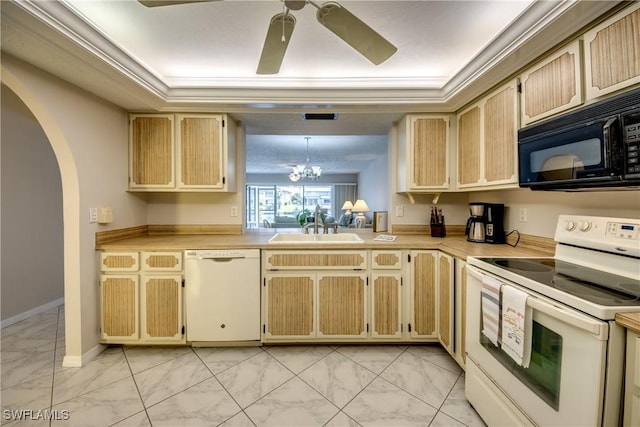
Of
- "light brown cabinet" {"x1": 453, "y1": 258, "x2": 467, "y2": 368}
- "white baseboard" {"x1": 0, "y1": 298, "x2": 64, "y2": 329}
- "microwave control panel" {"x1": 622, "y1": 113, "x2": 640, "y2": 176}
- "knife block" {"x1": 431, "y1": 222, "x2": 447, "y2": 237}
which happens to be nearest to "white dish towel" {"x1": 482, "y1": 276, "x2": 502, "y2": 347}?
"light brown cabinet" {"x1": 453, "y1": 258, "x2": 467, "y2": 368}

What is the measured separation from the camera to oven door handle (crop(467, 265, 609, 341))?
0.87 meters

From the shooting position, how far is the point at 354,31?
4.05 ft

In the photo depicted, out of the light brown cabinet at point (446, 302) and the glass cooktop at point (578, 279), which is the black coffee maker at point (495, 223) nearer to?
the light brown cabinet at point (446, 302)

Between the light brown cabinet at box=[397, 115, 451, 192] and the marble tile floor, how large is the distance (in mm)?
1455

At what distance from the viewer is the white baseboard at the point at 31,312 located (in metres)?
2.64

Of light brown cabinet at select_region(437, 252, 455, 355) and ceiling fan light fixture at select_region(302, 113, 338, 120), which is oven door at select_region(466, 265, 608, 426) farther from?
ceiling fan light fixture at select_region(302, 113, 338, 120)

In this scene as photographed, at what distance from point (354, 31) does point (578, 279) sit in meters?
1.52

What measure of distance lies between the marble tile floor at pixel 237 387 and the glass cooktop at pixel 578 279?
913 millimetres

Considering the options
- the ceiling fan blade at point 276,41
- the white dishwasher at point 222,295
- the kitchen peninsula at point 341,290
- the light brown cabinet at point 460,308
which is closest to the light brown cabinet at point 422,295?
the kitchen peninsula at point 341,290

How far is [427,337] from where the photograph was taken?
7.22ft

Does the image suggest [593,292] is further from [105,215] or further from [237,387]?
[105,215]

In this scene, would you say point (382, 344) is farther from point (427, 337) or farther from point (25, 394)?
point (25, 394)

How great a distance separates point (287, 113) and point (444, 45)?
52.9 inches

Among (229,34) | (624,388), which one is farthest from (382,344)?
(229,34)
